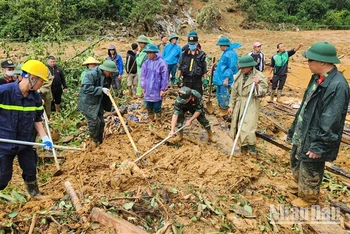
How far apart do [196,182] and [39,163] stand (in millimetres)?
2938

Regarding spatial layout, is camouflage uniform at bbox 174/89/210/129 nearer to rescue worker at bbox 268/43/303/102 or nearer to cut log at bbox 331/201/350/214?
cut log at bbox 331/201/350/214

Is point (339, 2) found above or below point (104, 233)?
above

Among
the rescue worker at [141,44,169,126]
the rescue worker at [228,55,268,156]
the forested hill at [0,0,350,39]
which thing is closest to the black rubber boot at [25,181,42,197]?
the rescue worker at [141,44,169,126]

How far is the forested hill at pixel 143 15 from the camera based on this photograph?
55.7 ft

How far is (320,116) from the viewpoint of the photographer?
3.46 m

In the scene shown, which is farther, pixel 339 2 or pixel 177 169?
pixel 339 2

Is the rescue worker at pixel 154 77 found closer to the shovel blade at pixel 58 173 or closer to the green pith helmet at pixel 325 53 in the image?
the shovel blade at pixel 58 173

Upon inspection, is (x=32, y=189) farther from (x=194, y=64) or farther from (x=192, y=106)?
(x=194, y=64)

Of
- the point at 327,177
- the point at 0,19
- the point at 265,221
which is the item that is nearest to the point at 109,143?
the point at 265,221

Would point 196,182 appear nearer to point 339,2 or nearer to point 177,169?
point 177,169

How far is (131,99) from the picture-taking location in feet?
28.3

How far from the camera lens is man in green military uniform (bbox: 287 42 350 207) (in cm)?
330

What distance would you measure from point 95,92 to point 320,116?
3534mm

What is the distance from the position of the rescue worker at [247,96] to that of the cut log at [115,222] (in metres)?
2.71
